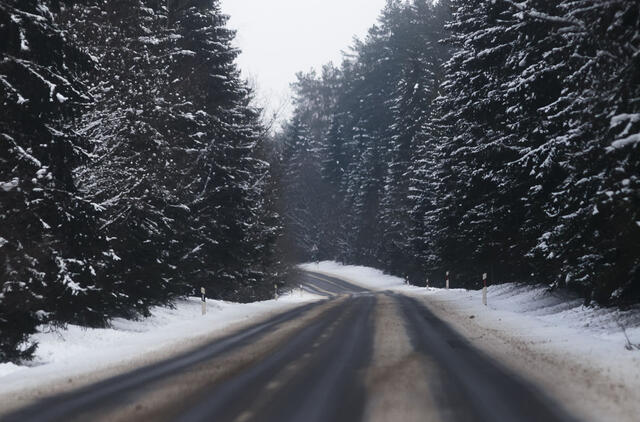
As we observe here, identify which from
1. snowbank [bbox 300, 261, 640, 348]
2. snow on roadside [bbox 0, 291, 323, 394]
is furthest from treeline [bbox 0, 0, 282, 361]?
snowbank [bbox 300, 261, 640, 348]

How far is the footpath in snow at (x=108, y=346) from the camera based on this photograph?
10.0 meters

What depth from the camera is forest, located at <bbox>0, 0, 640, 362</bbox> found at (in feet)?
37.2

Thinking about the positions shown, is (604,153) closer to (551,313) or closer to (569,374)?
(569,374)

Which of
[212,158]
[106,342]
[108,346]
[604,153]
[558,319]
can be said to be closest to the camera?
[604,153]

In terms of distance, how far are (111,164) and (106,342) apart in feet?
16.4

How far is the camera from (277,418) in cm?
676

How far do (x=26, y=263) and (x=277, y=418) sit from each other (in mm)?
7135

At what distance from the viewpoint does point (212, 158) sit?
95.1ft

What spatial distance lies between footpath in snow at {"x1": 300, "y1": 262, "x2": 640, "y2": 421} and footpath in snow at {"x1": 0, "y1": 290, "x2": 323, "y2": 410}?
21.1 ft

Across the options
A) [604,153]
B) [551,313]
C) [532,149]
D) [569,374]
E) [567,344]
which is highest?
[532,149]

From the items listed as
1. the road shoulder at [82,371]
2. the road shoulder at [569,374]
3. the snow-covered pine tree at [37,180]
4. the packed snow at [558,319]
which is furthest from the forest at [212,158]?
the road shoulder at [569,374]

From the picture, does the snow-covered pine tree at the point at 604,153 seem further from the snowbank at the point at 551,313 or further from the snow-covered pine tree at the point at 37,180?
the snow-covered pine tree at the point at 37,180

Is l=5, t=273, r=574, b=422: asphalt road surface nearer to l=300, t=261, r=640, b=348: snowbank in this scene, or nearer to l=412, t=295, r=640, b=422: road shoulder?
l=412, t=295, r=640, b=422: road shoulder

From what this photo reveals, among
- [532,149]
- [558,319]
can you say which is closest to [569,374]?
[558,319]
